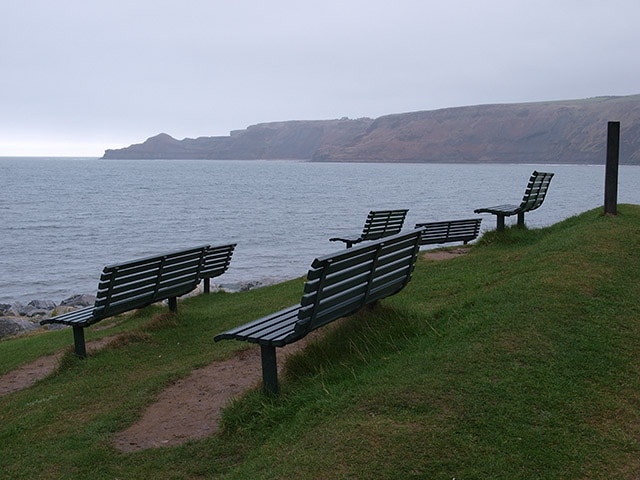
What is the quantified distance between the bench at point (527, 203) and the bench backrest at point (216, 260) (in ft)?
14.4

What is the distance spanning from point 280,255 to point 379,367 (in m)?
25.3

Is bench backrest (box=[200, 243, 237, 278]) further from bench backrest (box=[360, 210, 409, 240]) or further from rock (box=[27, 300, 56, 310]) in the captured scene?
rock (box=[27, 300, 56, 310])

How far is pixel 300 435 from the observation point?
4531mm

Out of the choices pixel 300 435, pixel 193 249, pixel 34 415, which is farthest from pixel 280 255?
pixel 300 435

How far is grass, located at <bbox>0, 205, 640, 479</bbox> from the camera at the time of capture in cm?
408

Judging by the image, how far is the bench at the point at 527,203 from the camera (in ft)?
42.8

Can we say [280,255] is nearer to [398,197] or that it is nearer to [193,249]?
[193,249]

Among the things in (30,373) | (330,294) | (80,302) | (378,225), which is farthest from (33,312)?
(330,294)

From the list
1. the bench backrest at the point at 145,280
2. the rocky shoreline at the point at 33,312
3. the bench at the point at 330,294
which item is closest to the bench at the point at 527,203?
the bench backrest at the point at 145,280

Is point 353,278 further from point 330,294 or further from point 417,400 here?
point 417,400

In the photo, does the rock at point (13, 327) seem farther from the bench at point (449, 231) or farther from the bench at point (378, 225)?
Answer: the bench at point (449, 231)

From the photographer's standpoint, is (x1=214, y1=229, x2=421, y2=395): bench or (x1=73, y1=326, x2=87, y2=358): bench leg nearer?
(x1=214, y1=229, x2=421, y2=395): bench

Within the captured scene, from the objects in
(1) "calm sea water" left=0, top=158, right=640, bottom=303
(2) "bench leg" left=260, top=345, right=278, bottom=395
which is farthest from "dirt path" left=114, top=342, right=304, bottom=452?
(1) "calm sea water" left=0, top=158, right=640, bottom=303

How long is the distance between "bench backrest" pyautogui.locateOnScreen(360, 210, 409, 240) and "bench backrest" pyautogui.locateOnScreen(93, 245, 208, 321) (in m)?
4.96
